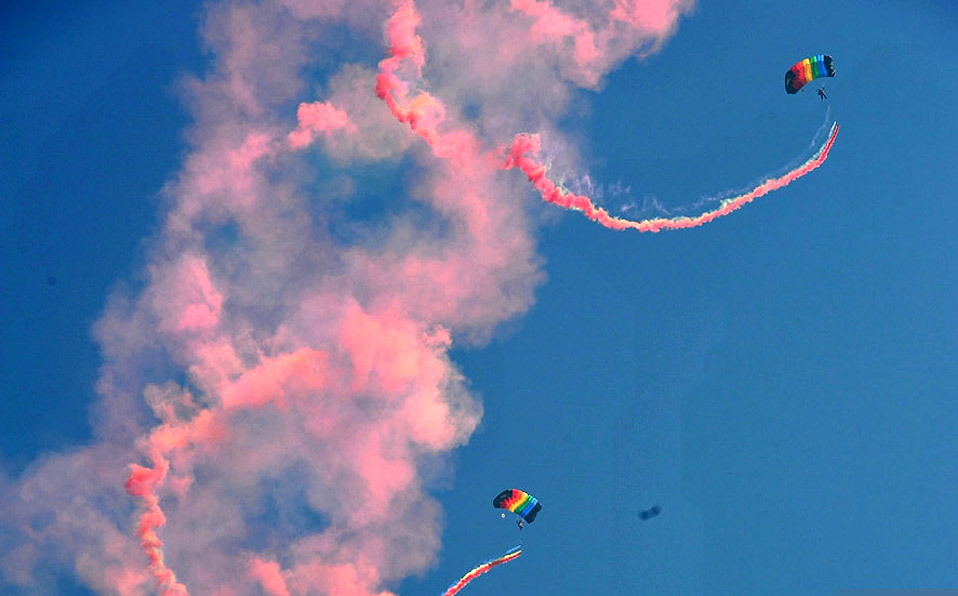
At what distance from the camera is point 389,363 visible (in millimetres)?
27875

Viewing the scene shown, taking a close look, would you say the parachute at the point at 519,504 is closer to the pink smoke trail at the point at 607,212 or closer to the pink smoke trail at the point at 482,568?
the pink smoke trail at the point at 482,568

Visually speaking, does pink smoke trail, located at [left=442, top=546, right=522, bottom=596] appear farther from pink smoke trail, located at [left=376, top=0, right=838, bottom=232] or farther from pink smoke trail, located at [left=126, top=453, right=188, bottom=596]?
pink smoke trail, located at [left=376, top=0, right=838, bottom=232]

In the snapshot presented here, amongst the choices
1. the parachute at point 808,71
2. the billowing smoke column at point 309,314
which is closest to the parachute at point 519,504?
the billowing smoke column at point 309,314

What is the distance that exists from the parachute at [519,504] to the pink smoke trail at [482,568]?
6.20 metres

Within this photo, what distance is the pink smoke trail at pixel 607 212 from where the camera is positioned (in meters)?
27.0

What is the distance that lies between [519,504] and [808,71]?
1683cm

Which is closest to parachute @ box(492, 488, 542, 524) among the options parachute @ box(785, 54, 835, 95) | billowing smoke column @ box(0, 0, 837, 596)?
billowing smoke column @ box(0, 0, 837, 596)

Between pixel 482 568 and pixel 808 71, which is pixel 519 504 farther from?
pixel 808 71

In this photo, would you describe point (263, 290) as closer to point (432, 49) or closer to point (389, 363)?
point (389, 363)

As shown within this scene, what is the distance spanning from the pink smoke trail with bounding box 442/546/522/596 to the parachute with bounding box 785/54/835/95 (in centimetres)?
1953

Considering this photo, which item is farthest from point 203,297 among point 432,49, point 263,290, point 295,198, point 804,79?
point 804,79

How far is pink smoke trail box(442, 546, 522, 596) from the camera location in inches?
1156

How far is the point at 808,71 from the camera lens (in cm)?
2541

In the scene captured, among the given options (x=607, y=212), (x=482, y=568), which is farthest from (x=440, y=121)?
(x=482, y=568)
